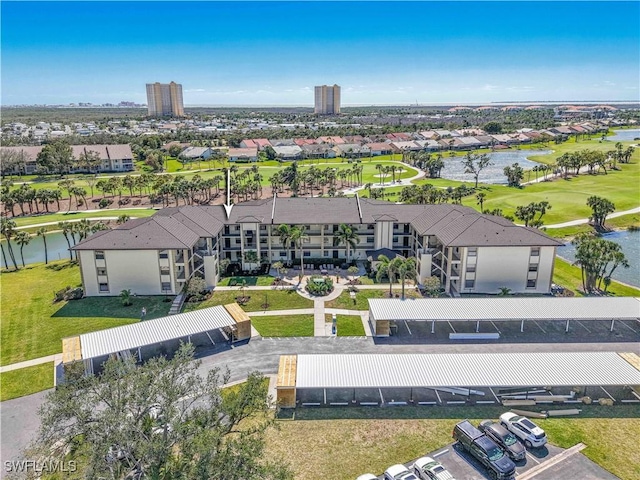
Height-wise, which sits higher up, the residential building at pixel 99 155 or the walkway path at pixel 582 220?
the residential building at pixel 99 155

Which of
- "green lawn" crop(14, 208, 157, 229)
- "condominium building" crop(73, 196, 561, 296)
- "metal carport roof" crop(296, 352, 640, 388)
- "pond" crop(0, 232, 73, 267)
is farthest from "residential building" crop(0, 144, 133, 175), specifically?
"metal carport roof" crop(296, 352, 640, 388)

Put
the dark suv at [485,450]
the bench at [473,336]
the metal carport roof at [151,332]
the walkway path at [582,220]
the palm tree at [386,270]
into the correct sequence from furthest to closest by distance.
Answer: the walkway path at [582,220]
the palm tree at [386,270]
the bench at [473,336]
the metal carport roof at [151,332]
the dark suv at [485,450]

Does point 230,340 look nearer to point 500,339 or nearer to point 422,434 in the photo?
point 422,434

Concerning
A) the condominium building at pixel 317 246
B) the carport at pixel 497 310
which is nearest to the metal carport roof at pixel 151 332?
the condominium building at pixel 317 246

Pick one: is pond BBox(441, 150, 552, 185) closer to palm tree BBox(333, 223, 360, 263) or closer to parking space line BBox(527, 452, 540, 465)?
palm tree BBox(333, 223, 360, 263)

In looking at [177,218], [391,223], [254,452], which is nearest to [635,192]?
[391,223]

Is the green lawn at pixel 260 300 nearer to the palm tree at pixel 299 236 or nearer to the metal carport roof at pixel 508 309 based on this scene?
the palm tree at pixel 299 236
